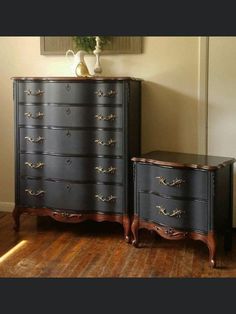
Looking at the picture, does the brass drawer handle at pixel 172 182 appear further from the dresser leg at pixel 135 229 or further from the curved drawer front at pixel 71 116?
the curved drawer front at pixel 71 116

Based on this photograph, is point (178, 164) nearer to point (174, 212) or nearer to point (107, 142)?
point (174, 212)

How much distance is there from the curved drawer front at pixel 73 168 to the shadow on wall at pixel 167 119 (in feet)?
1.69

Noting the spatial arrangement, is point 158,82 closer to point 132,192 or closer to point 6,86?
point 132,192

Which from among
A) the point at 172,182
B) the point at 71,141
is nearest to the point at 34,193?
the point at 71,141

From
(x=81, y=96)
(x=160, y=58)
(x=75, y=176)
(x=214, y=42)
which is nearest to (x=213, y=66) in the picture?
(x=214, y=42)

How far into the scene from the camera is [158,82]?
11.9 feet

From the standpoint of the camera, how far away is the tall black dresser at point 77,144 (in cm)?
326

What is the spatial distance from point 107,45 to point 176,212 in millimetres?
1490

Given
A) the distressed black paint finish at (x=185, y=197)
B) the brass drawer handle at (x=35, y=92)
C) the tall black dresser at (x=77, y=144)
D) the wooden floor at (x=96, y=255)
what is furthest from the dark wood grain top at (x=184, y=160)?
the brass drawer handle at (x=35, y=92)

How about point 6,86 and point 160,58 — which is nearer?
point 160,58

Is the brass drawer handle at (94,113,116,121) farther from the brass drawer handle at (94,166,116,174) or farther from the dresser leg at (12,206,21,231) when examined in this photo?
the dresser leg at (12,206,21,231)

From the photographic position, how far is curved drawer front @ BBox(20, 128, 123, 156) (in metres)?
3.29

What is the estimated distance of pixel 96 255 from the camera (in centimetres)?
310

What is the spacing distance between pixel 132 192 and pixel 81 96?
2.50ft
